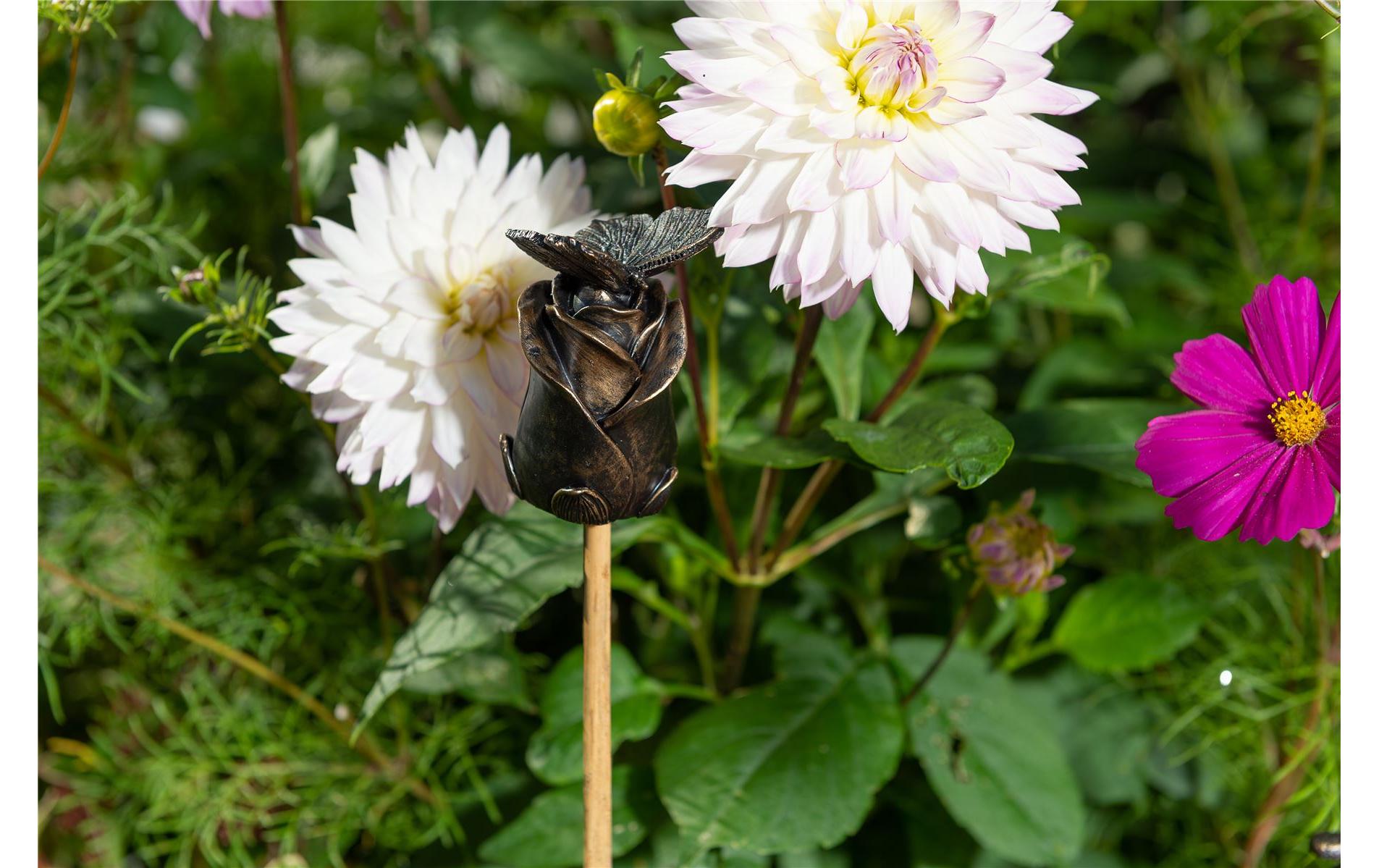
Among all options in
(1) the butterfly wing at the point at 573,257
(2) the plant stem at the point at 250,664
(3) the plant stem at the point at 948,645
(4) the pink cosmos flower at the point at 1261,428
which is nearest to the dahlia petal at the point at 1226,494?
(4) the pink cosmos flower at the point at 1261,428

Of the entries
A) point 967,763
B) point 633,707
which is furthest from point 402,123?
point 967,763

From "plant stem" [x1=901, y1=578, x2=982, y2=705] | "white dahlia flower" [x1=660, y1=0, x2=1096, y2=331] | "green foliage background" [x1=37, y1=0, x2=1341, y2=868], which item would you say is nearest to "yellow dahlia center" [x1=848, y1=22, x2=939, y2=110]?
"white dahlia flower" [x1=660, y1=0, x2=1096, y2=331]

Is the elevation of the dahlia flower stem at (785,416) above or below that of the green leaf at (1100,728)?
above

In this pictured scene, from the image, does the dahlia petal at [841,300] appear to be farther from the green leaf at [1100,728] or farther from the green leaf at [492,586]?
the green leaf at [1100,728]

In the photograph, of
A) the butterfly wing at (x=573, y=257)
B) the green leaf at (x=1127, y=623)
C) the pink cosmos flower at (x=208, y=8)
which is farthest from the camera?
the green leaf at (x=1127, y=623)

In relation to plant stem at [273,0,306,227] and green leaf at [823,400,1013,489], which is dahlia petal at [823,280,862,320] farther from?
plant stem at [273,0,306,227]

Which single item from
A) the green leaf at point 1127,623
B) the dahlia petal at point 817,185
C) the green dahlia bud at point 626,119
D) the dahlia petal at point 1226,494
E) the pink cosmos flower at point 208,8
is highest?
the pink cosmos flower at point 208,8

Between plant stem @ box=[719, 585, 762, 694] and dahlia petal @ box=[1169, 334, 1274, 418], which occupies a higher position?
dahlia petal @ box=[1169, 334, 1274, 418]

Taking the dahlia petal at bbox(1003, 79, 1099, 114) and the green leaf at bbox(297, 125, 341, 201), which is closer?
the dahlia petal at bbox(1003, 79, 1099, 114)
